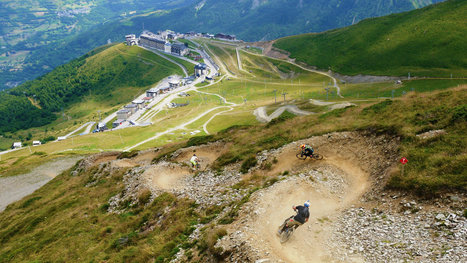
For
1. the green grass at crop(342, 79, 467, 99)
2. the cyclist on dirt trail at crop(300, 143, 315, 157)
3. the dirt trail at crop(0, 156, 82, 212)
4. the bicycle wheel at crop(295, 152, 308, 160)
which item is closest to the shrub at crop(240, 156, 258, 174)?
the bicycle wheel at crop(295, 152, 308, 160)

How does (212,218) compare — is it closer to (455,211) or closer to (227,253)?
(227,253)

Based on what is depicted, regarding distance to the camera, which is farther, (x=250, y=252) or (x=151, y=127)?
(x=151, y=127)

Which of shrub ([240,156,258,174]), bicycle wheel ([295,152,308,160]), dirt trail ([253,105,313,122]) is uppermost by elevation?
bicycle wheel ([295,152,308,160])

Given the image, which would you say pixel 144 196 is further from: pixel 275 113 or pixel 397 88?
pixel 397 88

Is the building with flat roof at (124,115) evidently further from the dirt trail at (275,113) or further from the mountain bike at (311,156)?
the mountain bike at (311,156)

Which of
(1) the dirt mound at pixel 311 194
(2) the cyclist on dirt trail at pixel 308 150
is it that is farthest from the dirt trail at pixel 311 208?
(2) the cyclist on dirt trail at pixel 308 150

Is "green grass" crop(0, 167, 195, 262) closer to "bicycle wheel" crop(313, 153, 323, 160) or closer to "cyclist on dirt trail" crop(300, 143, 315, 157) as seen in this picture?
"cyclist on dirt trail" crop(300, 143, 315, 157)

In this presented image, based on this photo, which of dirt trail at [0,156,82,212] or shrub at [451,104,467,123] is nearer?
shrub at [451,104,467,123]

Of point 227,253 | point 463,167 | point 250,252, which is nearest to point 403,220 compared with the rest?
point 463,167

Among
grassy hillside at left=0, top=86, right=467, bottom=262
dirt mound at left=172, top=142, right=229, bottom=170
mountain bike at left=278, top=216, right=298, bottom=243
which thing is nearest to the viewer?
mountain bike at left=278, top=216, right=298, bottom=243
